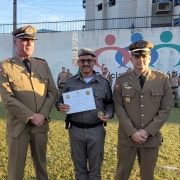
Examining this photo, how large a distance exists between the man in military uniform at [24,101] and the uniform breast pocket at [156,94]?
1.22 meters

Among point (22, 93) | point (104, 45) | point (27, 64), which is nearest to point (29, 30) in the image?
point (27, 64)

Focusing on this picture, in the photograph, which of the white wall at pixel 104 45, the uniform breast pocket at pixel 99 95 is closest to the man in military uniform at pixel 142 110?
the uniform breast pocket at pixel 99 95

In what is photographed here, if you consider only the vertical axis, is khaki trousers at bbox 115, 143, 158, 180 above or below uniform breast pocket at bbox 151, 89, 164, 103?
below

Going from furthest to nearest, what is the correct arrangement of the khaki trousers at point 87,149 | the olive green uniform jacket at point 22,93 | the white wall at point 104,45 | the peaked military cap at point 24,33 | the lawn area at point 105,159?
the white wall at point 104,45
the lawn area at point 105,159
the khaki trousers at point 87,149
the peaked military cap at point 24,33
the olive green uniform jacket at point 22,93

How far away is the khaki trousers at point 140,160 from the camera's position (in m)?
2.93

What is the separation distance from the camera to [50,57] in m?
16.7

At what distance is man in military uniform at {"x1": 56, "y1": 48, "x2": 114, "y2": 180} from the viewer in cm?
299

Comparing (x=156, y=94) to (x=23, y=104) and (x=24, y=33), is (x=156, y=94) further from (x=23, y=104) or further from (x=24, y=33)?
(x=24, y=33)

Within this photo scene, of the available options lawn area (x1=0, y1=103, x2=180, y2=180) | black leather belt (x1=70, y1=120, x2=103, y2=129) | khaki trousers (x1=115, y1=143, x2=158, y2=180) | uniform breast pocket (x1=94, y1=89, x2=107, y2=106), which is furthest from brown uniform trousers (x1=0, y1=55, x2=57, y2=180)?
khaki trousers (x1=115, y1=143, x2=158, y2=180)

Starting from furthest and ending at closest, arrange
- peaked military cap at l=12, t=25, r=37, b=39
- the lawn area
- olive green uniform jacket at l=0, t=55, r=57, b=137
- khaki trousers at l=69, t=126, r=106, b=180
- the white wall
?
the white wall
the lawn area
khaki trousers at l=69, t=126, r=106, b=180
peaked military cap at l=12, t=25, r=37, b=39
olive green uniform jacket at l=0, t=55, r=57, b=137

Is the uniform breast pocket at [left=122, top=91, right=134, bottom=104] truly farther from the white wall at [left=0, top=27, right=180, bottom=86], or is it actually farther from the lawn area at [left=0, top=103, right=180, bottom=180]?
the white wall at [left=0, top=27, right=180, bottom=86]

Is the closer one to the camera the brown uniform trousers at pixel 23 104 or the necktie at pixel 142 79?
the brown uniform trousers at pixel 23 104

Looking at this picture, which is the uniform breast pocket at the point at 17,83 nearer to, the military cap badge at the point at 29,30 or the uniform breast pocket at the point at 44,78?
the uniform breast pocket at the point at 44,78

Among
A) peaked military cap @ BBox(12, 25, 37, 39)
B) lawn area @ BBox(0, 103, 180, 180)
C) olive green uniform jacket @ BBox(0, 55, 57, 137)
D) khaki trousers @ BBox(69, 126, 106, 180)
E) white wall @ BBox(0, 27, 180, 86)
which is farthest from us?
white wall @ BBox(0, 27, 180, 86)
